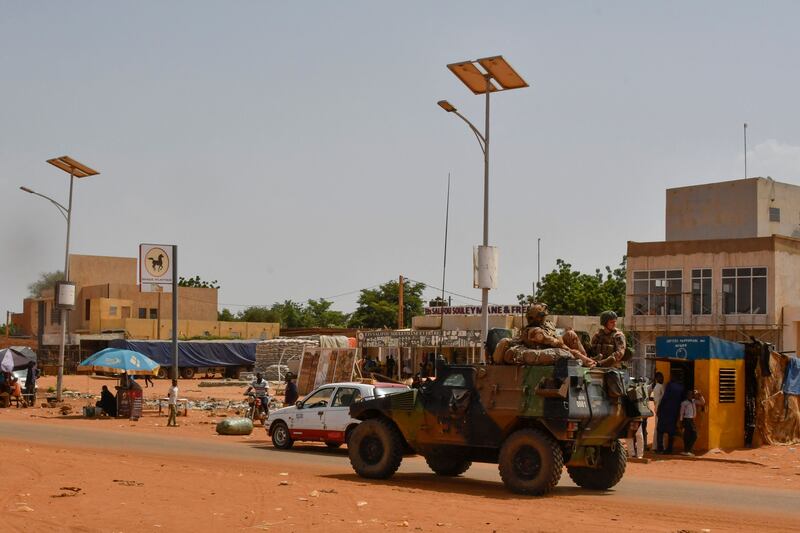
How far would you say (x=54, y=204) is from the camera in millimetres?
38875

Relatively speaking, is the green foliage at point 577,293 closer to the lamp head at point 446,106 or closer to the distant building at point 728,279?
the distant building at point 728,279

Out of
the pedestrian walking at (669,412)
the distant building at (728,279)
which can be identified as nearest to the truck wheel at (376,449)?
the pedestrian walking at (669,412)

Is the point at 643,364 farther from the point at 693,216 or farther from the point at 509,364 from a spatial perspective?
the point at 509,364

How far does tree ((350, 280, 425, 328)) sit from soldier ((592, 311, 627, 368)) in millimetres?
89309

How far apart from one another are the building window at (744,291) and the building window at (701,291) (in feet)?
2.67

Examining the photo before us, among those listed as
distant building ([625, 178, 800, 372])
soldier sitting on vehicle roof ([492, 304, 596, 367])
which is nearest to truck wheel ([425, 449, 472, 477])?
soldier sitting on vehicle roof ([492, 304, 596, 367])

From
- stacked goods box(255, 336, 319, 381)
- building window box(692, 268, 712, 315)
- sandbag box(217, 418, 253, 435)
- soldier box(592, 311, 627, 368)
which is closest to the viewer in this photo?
soldier box(592, 311, 627, 368)

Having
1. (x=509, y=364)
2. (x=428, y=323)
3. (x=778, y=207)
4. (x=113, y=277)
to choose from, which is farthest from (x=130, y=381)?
(x=113, y=277)

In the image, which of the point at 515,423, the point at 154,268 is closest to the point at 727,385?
the point at 515,423

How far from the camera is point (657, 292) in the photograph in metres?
53.4

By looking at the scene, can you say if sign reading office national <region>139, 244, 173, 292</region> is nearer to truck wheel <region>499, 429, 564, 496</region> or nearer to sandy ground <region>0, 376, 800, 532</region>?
sandy ground <region>0, 376, 800, 532</region>

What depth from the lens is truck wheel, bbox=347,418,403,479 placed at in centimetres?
1566

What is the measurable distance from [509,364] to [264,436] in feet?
41.1

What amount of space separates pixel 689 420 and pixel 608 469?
6.72m
